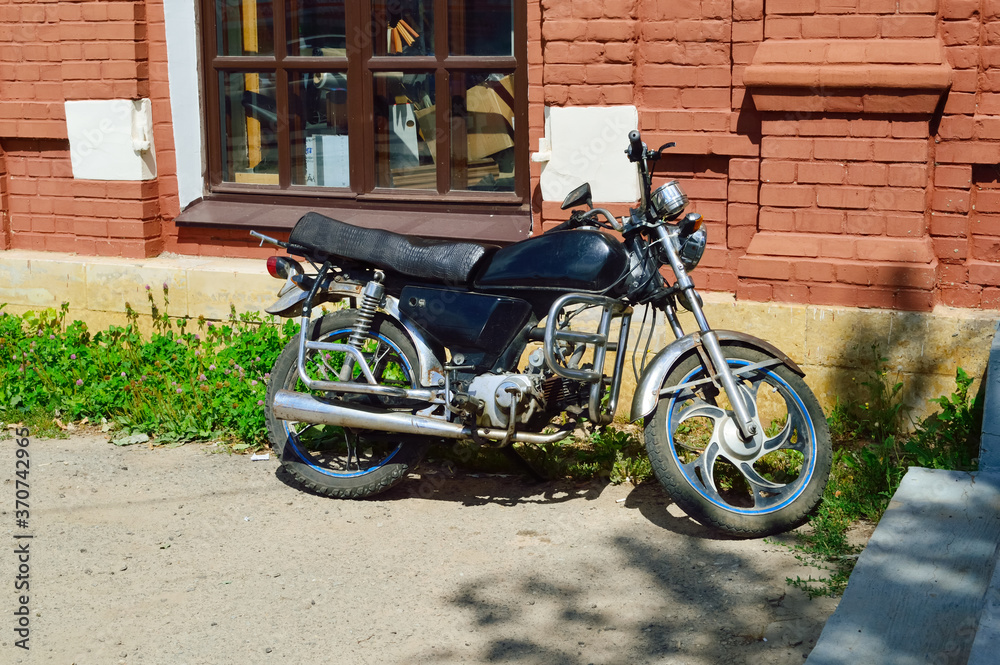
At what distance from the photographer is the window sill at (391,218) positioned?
18.1 feet

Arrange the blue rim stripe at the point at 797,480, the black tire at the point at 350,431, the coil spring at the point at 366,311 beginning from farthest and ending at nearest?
the black tire at the point at 350,431 < the coil spring at the point at 366,311 < the blue rim stripe at the point at 797,480

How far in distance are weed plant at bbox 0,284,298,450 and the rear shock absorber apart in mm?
1045

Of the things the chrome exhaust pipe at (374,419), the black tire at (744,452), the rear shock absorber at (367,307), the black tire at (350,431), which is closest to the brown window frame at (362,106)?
the black tire at (350,431)

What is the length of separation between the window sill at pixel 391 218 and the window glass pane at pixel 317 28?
83 cm

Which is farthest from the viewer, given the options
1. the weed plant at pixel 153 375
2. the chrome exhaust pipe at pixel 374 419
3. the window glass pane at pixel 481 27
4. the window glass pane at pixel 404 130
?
the window glass pane at pixel 404 130

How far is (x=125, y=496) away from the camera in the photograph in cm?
455

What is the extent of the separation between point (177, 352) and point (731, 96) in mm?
3054

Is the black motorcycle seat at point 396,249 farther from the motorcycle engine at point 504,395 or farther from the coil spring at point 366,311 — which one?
the motorcycle engine at point 504,395

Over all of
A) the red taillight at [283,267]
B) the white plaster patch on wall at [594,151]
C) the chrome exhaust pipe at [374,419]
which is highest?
the white plaster patch on wall at [594,151]

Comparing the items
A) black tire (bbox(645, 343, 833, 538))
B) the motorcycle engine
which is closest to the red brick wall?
the motorcycle engine

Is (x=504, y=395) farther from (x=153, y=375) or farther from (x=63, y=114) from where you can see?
(x=63, y=114)

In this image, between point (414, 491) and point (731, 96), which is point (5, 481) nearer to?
point (414, 491)

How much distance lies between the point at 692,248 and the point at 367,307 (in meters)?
1.28

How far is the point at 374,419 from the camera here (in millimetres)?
4211
